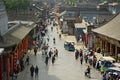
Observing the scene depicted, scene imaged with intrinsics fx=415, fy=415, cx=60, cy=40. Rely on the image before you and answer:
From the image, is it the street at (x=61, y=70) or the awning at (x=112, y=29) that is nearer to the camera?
the street at (x=61, y=70)

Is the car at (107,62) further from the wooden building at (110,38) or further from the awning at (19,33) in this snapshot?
the awning at (19,33)

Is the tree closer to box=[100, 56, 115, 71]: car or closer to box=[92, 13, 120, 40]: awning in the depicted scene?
box=[92, 13, 120, 40]: awning

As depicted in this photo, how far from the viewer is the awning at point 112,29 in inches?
1721

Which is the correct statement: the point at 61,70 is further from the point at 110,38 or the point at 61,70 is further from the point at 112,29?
the point at 112,29

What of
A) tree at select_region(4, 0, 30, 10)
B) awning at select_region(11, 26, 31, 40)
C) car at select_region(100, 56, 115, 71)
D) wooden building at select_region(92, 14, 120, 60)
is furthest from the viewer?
tree at select_region(4, 0, 30, 10)

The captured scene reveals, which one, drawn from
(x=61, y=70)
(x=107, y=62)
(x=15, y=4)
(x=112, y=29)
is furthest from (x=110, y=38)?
(x=15, y=4)

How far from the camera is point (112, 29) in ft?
156

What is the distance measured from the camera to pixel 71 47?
62.2 m

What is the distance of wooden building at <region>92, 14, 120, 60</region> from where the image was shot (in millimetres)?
43112

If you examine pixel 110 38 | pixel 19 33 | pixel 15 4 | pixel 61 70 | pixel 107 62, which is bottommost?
pixel 15 4

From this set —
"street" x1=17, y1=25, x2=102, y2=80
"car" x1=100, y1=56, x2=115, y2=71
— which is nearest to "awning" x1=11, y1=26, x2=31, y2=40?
"street" x1=17, y1=25, x2=102, y2=80

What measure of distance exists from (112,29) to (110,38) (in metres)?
3.11

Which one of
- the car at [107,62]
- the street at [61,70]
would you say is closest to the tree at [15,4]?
the street at [61,70]

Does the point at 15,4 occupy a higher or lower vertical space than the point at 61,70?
lower
